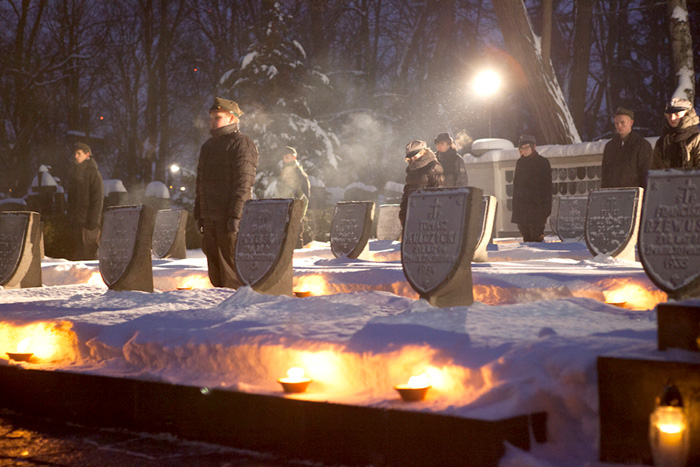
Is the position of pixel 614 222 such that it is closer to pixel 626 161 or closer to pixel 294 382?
pixel 626 161

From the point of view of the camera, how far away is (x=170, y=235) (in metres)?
14.4

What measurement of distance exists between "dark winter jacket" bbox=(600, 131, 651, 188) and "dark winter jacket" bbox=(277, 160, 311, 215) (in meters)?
5.40

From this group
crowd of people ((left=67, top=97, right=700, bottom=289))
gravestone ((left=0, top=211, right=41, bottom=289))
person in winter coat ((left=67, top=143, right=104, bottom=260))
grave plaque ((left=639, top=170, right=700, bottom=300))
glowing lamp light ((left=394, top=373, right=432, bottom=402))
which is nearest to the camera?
glowing lamp light ((left=394, top=373, right=432, bottom=402))

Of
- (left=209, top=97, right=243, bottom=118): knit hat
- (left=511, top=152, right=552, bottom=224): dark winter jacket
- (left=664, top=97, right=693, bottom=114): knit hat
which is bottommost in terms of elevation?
(left=511, top=152, right=552, bottom=224): dark winter jacket

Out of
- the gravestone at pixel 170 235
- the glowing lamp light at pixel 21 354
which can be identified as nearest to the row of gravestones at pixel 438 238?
the glowing lamp light at pixel 21 354

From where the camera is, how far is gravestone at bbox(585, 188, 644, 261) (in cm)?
984

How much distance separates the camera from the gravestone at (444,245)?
622 cm

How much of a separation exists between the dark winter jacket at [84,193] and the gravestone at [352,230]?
3.46m

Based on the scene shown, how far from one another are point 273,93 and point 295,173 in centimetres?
1246

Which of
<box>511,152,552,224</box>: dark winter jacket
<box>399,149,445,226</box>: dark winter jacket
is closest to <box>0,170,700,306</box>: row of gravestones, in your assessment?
<box>399,149,445,226</box>: dark winter jacket

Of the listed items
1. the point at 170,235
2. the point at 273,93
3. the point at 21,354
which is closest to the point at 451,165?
the point at 170,235

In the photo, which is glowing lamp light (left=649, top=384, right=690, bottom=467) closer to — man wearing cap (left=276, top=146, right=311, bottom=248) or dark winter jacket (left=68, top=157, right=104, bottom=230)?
dark winter jacket (left=68, top=157, right=104, bottom=230)

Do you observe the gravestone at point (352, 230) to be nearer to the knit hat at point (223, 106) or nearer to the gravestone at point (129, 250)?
the knit hat at point (223, 106)

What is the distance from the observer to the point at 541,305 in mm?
5766
